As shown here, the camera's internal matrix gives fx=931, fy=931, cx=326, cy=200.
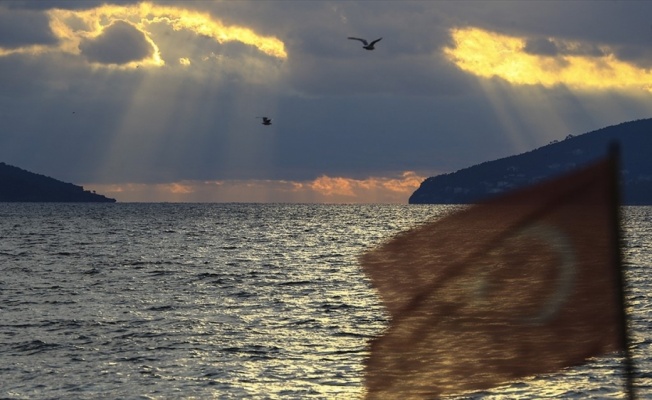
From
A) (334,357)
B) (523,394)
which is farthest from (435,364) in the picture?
(334,357)

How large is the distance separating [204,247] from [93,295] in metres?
58.2

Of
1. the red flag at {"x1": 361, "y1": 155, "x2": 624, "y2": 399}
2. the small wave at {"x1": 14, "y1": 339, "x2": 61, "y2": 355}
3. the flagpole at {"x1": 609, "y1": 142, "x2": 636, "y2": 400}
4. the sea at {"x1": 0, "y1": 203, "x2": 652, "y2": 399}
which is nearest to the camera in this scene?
the flagpole at {"x1": 609, "y1": 142, "x2": 636, "y2": 400}

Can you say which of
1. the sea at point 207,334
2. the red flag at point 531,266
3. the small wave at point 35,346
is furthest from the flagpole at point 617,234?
the small wave at point 35,346

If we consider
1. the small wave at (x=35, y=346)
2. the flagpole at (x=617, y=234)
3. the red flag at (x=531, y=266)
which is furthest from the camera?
the small wave at (x=35, y=346)

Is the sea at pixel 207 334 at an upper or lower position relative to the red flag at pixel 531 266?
lower

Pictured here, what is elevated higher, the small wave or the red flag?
the red flag

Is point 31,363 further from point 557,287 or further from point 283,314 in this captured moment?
point 557,287

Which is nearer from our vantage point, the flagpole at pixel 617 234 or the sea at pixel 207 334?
the flagpole at pixel 617 234

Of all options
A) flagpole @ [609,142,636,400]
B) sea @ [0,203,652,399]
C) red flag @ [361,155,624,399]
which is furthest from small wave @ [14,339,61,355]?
flagpole @ [609,142,636,400]

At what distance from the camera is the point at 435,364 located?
2845cm

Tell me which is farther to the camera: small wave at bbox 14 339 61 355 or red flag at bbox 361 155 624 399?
small wave at bbox 14 339 61 355

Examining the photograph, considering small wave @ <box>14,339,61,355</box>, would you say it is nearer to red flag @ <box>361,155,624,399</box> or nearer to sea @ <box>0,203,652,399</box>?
sea @ <box>0,203,652,399</box>

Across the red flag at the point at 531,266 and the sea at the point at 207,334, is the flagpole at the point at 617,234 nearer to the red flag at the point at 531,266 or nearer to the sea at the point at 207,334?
the red flag at the point at 531,266

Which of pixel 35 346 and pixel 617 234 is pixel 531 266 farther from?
pixel 35 346
